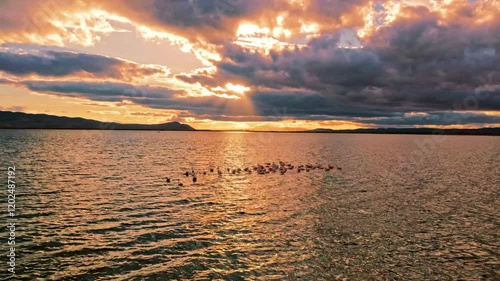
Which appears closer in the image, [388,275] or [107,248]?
[388,275]

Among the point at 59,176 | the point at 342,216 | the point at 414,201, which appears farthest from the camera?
the point at 59,176

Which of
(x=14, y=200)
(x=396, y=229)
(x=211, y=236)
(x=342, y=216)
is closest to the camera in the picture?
(x=211, y=236)

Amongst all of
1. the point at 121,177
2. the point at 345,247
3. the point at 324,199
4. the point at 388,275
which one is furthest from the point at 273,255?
the point at 121,177

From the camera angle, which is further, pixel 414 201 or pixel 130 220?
pixel 414 201

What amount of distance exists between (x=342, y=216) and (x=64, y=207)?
86.4 feet

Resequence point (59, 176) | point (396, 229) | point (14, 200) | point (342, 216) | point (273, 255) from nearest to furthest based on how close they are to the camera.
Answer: point (273, 255), point (396, 229), point (342, 216), point (14, 200), point (59, 176)

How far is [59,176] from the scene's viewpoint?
2073 inches

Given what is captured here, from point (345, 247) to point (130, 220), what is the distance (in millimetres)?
17549

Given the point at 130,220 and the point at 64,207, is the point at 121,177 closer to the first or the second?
the point at 64,207

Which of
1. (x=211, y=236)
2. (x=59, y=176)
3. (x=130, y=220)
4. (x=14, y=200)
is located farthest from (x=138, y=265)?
(x=59, y=176)

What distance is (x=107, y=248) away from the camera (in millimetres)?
22812

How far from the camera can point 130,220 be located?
29406 mm

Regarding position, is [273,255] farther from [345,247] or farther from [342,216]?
[342,216]

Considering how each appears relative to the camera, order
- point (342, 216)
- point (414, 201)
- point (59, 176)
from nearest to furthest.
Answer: point (342, 216) → point (414, 201) → point (59, 176)
